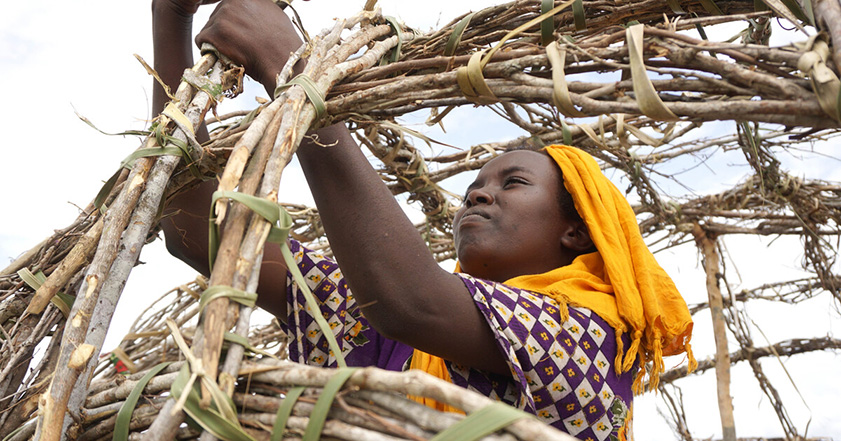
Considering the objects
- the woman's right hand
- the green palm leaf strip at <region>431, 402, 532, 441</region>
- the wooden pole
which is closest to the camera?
the green palm leaf strip at <region>431, 402, 532, 441</region>

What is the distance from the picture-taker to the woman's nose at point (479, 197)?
1317mm

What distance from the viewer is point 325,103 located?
0.87 meters

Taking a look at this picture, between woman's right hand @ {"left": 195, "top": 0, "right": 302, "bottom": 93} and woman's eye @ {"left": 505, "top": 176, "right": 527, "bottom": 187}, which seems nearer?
woman's right hand @ {"left": 195, "top": 0, "right": 302, "bottom": 93}

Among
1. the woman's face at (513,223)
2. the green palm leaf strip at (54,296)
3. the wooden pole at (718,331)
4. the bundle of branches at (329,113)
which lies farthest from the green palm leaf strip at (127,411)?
the wooden pole at (718,331)

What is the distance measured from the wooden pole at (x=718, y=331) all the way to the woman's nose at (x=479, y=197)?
204 cm

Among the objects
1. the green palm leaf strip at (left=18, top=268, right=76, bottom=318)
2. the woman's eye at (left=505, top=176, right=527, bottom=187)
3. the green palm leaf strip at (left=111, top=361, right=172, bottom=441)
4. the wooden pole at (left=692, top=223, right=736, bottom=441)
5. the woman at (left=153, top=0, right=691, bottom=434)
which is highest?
the wooden pole at (left=692, top=223, right=736, bottom=441)

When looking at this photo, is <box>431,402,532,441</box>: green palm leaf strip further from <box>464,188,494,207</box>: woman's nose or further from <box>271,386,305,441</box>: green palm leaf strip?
<box>464,188,494,207</box>: woman's nose

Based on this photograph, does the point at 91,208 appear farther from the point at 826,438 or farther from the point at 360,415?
the point at 826,438

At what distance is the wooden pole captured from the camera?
9.95ft

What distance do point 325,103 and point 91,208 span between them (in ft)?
1.79

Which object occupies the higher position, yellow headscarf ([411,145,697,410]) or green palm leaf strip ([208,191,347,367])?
yellow headscarf ([411,145,697,410])

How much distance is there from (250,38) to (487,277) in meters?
0.64

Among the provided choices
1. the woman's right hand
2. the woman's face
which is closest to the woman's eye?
the woman's face

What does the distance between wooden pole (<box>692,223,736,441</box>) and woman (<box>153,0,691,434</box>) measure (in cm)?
194
